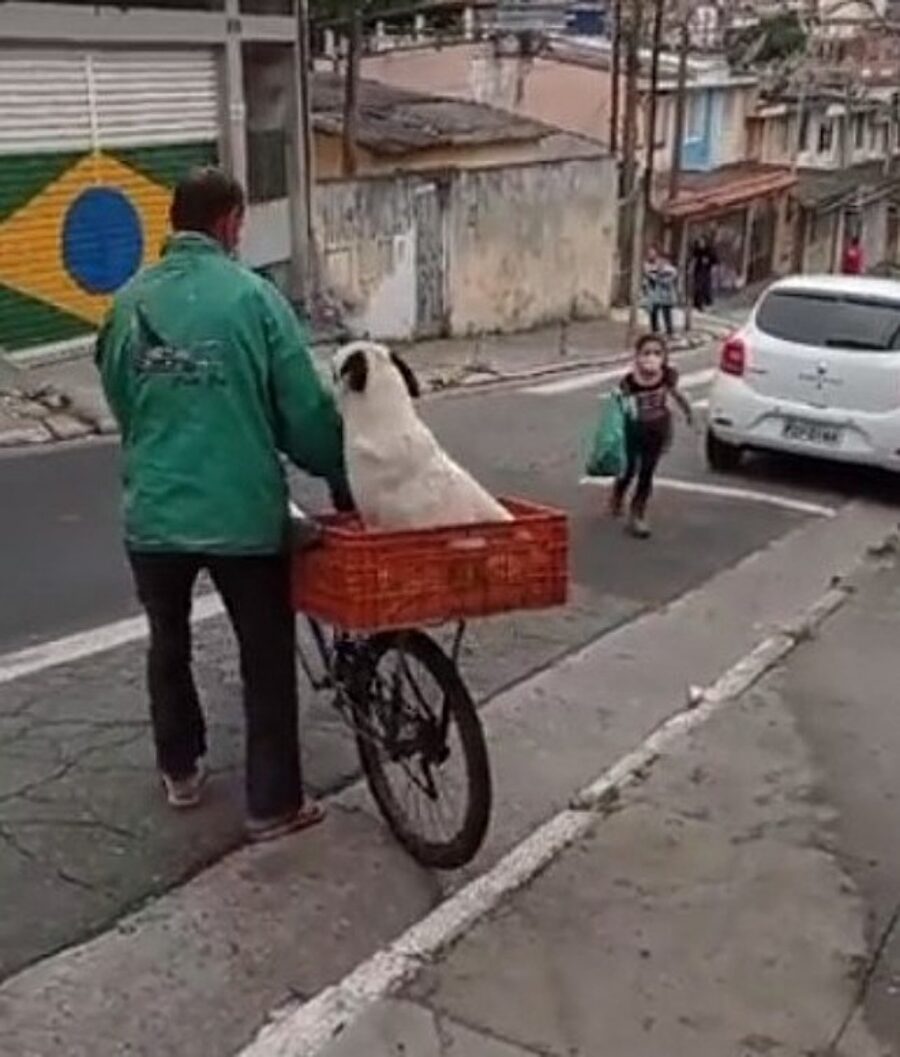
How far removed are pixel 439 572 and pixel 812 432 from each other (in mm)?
8385

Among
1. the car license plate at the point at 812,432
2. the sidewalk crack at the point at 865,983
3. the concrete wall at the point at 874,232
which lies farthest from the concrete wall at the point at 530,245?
the concrete wall at the point at 874,232

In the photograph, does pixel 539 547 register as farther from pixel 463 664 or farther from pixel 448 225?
pixel 448 225

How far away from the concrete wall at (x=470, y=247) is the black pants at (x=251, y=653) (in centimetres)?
1647

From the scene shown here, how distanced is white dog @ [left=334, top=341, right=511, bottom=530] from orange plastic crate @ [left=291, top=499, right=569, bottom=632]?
0.09 metres

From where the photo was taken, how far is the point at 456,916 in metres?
4.20

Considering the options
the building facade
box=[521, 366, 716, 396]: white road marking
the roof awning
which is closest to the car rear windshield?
box=[521, 366, 716, 396]: white road marking

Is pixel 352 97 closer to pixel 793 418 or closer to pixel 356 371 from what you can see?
pixel 793 418


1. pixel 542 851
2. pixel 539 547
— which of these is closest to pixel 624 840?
pixel 542 851

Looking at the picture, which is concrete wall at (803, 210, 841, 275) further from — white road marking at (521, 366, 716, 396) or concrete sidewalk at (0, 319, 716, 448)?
white road marking at (521, 366, 716, 396)

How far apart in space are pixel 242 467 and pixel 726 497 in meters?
7.80

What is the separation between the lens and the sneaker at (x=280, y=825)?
4684 millimetres

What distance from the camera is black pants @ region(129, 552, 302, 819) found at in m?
4.51

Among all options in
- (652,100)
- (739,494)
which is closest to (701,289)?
(652,100)

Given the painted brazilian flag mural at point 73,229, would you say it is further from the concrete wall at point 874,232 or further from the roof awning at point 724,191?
the concrete wall at point 874,232
